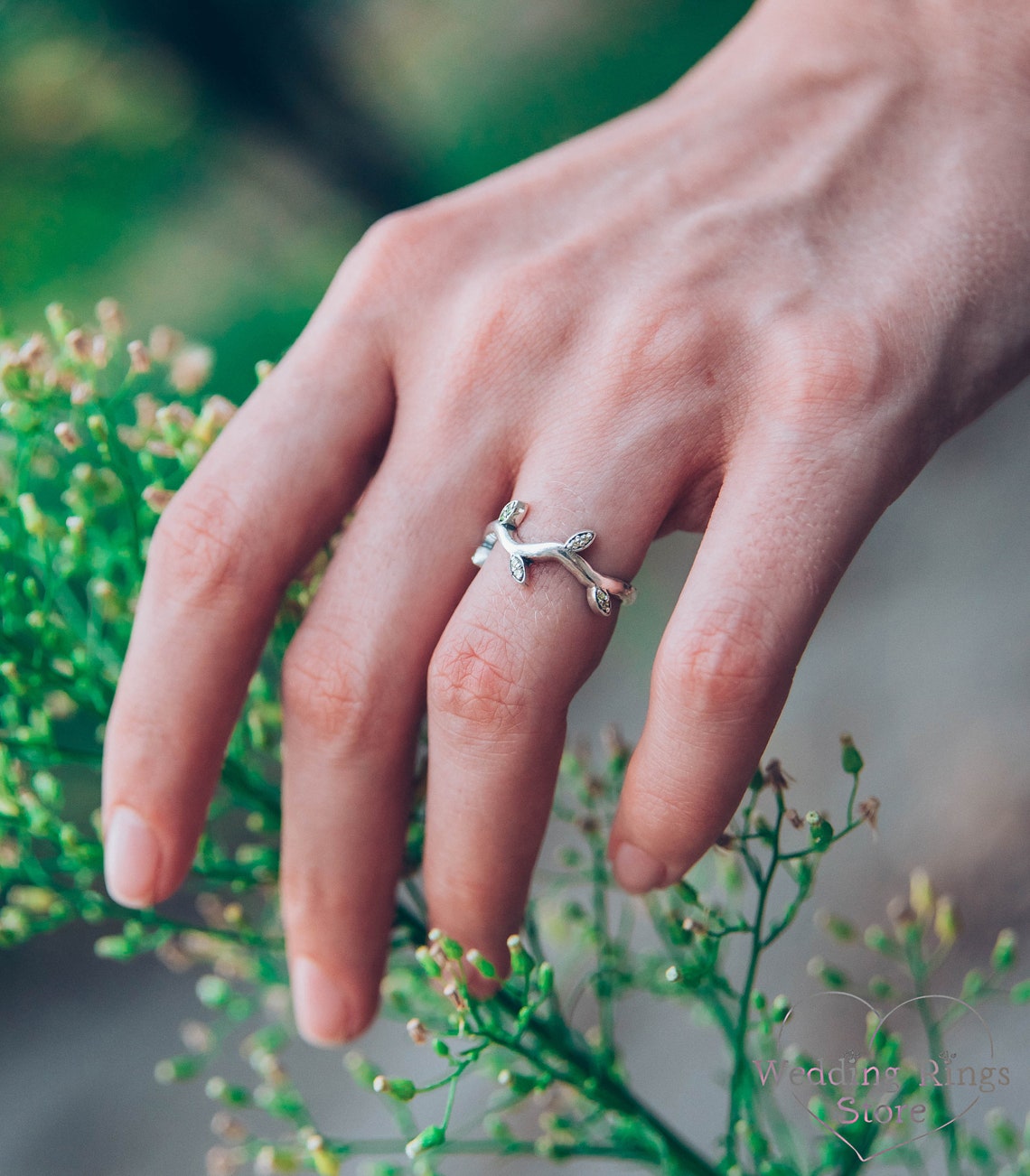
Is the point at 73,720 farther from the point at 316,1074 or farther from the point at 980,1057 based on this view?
the point at 980,1057

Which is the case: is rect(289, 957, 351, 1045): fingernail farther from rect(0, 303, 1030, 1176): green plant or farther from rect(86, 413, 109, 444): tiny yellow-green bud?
rect(86, 413, 109, 444): tiny yellow-green bud

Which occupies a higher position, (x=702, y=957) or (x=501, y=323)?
(x=501, y=323)

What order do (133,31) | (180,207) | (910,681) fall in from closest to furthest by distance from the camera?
(133,31) < (180,207) < (910,681)

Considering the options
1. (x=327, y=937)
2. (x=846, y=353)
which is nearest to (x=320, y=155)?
(x=846, y=353)

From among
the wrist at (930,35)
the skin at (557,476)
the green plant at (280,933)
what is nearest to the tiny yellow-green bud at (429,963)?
the green plant at (280,933)

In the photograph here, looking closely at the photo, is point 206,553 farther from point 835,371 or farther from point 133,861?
point 835,371

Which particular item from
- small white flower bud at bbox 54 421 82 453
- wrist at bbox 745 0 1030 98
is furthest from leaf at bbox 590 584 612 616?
wrist at bbox 745 0 1030 98
